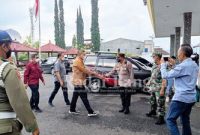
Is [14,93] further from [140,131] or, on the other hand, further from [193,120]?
[193,120]

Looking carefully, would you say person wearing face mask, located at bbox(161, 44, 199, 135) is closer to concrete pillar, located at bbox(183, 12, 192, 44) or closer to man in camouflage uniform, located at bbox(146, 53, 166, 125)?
man in camouflage uniform, located at bbox(146, 53, 166, 125)

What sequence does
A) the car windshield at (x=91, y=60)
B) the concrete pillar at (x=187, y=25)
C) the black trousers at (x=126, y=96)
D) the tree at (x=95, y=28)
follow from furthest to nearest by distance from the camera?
1. the tree at (x=95, y=28)
2. the car windshield at (x=91, y=60)
3. the concrete pillar at (x=187, y=25)
4. the black trousers at (x=126, y=96)

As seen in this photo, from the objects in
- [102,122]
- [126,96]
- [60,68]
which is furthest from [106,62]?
[102,122]

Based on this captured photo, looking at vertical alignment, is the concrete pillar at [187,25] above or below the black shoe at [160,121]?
above

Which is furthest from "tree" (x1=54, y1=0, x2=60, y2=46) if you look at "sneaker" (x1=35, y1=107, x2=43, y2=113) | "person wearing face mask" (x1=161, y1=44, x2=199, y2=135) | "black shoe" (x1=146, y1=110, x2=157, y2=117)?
"person wearing face mask" (x1=161, y1=44, x2=199, y2=135)

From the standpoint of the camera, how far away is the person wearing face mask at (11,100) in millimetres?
2391

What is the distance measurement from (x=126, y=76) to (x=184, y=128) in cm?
325

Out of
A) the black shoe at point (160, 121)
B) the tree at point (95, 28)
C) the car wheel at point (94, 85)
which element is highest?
the tree at point (95, 28)

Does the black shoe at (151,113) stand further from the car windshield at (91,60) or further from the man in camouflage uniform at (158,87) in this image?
the car windshield at (91,60)

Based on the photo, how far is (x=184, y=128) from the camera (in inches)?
188

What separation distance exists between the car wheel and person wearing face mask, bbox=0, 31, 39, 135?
9.37 meters

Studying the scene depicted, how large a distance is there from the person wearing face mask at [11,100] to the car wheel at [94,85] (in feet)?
30.8

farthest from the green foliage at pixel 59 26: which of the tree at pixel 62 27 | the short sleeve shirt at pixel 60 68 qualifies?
the short sleeve shirt at pixel 60 68

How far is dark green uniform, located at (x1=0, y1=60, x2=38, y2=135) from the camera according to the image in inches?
94.0
